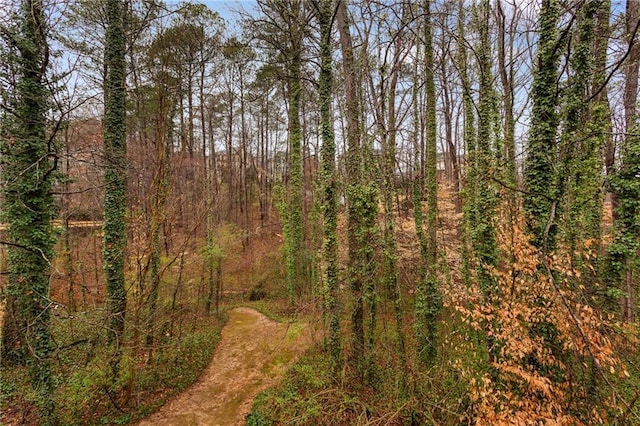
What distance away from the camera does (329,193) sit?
19.7ft

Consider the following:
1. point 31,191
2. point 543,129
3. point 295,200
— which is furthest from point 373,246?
point 31,191

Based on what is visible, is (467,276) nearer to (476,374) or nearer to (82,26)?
(476,374)

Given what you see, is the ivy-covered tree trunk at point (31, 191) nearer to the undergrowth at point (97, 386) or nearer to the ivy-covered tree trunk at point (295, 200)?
the undergrowth at point (97, 386)

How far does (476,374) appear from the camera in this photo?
16.9 ft

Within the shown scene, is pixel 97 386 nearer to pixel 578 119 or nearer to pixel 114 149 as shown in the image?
pixel 114 149

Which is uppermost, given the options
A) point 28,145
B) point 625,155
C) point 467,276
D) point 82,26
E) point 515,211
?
point 82,26

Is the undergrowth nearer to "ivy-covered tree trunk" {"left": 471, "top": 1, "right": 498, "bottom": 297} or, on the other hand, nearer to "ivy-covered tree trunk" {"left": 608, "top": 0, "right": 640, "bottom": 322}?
"ivy-covered tree trunk" {"left": 471, "top": 1, "right": 498, "bottom": 297}

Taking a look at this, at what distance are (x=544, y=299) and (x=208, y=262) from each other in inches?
403

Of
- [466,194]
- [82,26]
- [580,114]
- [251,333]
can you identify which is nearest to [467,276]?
[466,194]

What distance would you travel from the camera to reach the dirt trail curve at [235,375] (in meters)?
5.49

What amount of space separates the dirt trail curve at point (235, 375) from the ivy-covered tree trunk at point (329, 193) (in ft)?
3.19

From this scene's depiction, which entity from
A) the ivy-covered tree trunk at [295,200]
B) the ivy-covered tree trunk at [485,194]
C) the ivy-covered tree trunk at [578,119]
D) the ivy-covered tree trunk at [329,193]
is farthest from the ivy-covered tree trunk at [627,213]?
the ivy-covered tree trunk at [295,200]

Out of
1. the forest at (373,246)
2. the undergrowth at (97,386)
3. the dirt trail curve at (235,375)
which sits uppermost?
the forest at (373,246)

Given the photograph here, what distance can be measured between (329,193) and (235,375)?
5007 millimetres
